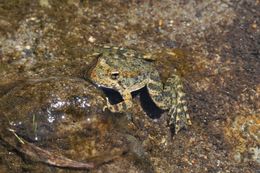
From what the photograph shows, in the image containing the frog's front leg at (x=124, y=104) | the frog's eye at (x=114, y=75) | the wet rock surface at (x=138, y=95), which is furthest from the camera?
the frog's eye at (x=114, y=75)

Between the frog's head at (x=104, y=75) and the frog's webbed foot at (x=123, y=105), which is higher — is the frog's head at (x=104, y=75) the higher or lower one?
the higher one

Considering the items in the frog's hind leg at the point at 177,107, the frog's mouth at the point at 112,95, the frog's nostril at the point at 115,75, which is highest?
the frog's nostril at the point at 115,75

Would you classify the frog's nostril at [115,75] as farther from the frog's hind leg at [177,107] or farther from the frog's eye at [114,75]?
the frog's hind leg at [177,107]

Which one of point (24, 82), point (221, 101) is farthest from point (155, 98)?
point (24, 82)

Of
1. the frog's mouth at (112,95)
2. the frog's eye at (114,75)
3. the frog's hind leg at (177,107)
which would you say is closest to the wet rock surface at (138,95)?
the frog's hind leg at (177,107)

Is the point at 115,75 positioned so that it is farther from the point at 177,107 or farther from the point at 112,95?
the point at 177,107

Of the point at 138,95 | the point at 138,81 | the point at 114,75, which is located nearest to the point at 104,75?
the point at 114,75

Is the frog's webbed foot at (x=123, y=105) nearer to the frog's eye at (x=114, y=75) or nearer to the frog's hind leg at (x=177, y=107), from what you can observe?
the frog's eye at (x=114, y=75)

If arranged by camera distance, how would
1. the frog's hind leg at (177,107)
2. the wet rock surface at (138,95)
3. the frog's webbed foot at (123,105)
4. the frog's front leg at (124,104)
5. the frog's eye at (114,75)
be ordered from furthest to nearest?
1. the frog's eye at (114,75)
2. the frog's hind leg at (177,107)
3. the frog's front leg at (124,104)
4. the frog's webbed foot at (123,105)
5. the wet rock surface at (138,95)

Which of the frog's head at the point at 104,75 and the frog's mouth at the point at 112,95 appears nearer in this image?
the frog's head at the point at 104,75
